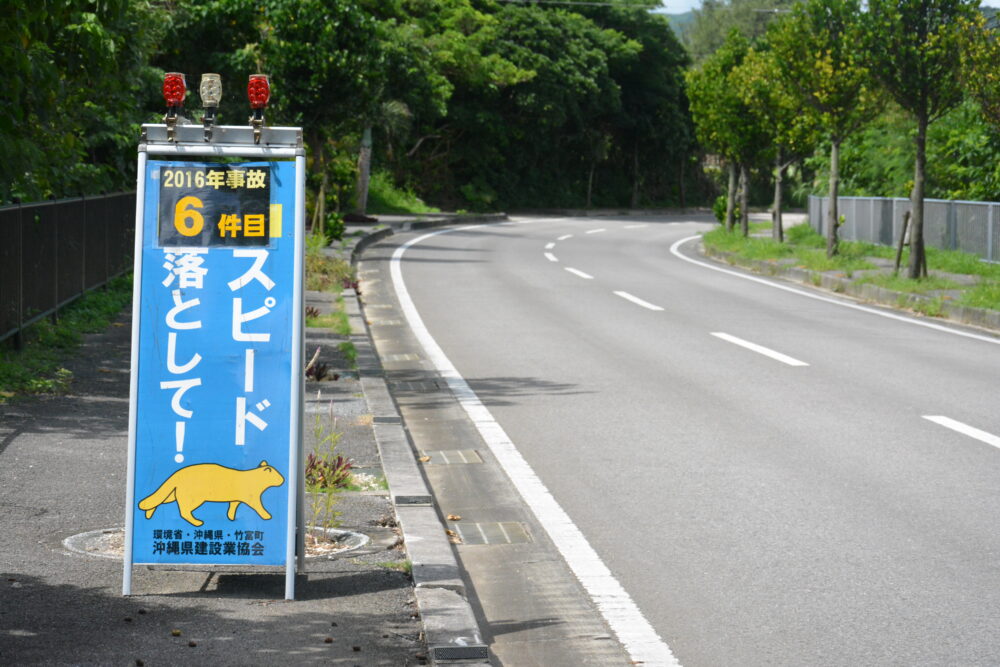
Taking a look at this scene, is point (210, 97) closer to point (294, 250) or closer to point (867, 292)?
point (294, 250)

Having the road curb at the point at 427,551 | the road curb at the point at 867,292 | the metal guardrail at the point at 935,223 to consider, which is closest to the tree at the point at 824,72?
the road curb at the point at 867,292

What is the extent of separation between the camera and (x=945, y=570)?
18.1 feet

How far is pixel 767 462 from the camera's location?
7.64 metres

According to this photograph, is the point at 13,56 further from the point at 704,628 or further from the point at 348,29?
the point at 348,29

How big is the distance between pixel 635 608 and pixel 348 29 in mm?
18995

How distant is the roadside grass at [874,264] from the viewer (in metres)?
17.2

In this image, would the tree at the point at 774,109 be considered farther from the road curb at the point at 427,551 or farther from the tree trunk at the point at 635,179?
the tree trunk at the point at 635,179

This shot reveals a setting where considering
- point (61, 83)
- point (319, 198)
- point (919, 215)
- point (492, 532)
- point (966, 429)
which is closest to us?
point (492, 532)

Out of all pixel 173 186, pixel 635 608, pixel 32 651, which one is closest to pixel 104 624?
pixel 32 651

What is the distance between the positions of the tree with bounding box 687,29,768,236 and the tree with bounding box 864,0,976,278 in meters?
9.64

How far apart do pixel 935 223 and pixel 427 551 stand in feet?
71.7

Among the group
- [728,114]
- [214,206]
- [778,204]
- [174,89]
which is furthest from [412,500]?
[728,114]

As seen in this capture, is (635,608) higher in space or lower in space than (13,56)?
lower

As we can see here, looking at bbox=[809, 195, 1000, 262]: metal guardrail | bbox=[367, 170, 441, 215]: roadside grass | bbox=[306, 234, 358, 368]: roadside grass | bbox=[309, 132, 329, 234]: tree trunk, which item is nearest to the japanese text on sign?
bbox=[306, 234, 358, 368]: roadside grass
